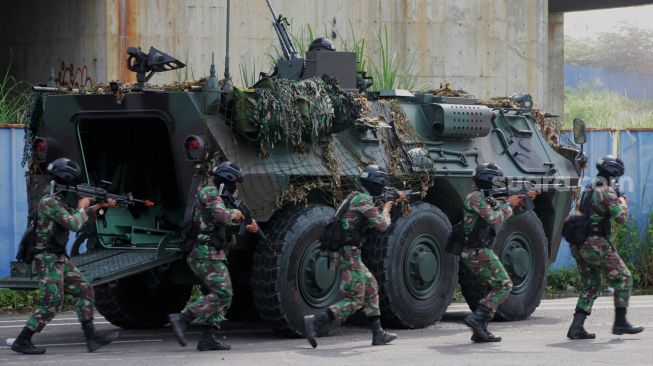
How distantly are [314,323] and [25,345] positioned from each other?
237 centimetres

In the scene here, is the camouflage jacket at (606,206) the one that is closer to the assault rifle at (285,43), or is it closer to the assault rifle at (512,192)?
the assault rifle at (512,192)

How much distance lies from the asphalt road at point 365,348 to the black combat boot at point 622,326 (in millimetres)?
69

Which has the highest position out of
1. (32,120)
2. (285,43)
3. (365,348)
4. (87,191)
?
(285,43)

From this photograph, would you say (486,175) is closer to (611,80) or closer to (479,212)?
(479,212)

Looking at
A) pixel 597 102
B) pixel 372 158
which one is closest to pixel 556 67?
pixel 372 158

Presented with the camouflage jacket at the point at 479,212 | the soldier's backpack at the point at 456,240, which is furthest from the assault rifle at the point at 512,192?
the soldier's backpack at the point at 456,240

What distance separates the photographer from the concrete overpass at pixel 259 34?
1935cm

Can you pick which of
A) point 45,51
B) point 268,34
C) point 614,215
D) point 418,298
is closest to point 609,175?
point 614,215

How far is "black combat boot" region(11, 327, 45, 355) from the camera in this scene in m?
11.5

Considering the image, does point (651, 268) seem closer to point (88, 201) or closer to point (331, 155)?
point (331, 155)

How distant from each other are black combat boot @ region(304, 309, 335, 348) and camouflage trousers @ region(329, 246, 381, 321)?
7 cm

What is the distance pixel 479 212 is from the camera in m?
12.3

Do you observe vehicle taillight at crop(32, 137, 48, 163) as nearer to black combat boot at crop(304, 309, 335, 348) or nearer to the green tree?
black combat boot at crop(304, 309, 335, 348)

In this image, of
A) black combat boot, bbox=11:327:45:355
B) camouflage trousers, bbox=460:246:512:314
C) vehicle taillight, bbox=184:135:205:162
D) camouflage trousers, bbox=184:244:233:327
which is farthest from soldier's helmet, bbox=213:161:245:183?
camouflage trousers, bbox=460:246:512:314
